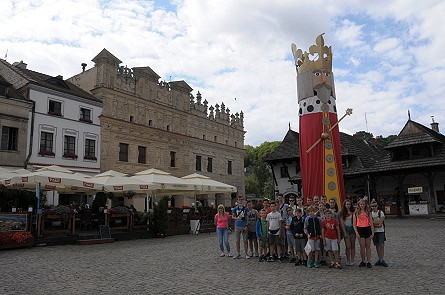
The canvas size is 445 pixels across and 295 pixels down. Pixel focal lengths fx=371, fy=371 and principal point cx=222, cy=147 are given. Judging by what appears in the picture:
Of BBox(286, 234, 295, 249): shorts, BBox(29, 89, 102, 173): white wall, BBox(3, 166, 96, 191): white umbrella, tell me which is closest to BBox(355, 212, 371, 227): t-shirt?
BBox(286, 234, 295, 249): shorts

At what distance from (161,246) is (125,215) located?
3999 millimetres

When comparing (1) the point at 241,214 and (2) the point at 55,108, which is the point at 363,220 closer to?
(1) the point at 241,214

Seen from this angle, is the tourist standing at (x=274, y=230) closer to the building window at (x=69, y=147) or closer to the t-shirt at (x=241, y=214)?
the t-shirt at (x=241, y=214)

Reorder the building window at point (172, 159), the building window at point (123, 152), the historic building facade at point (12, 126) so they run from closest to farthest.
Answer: the historic building facade at point (12, 126)
the building window at point (123, 152)
the building window at point (172, 159)

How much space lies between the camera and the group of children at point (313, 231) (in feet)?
30.1

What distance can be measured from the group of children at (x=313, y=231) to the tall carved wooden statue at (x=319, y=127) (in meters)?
7.91

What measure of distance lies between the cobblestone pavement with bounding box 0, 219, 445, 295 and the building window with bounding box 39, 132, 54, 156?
45.7ft

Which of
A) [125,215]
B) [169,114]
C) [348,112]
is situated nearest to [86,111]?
[169,114]

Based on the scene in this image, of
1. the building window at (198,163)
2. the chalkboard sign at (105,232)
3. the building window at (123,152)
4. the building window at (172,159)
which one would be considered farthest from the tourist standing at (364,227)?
the building window at (198,163)

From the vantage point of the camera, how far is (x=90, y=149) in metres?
28.8

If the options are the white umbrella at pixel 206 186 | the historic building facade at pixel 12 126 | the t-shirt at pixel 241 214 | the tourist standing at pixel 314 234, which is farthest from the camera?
the historic building facade at pixel 12 126

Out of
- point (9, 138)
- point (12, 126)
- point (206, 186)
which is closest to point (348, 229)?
point (206, 186)

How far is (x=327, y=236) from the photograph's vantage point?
927 cm

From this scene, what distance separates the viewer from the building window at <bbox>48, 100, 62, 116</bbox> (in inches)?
1041
